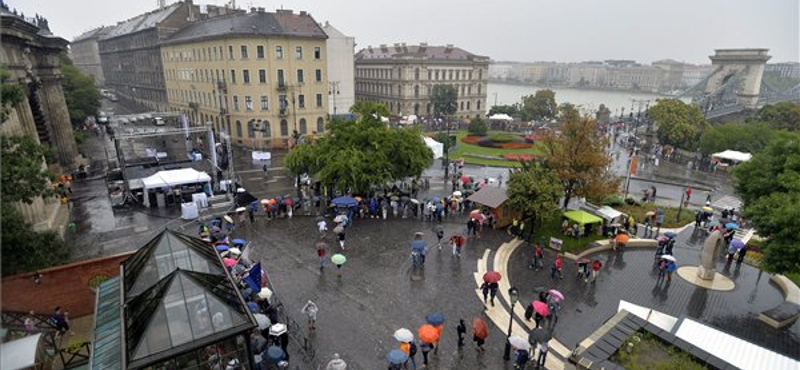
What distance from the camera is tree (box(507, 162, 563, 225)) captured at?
21.0 metres

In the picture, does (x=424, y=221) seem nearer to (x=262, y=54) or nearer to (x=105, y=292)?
(x=105, y=292)

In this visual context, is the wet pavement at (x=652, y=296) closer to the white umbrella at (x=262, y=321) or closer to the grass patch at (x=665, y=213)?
the grass patch at (x=665, y=213)

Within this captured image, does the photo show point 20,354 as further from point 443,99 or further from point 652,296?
point 443,99

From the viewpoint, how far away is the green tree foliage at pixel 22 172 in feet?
44.5

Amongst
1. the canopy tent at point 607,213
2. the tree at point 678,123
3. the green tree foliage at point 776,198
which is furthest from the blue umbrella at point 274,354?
the tree at point 678,123

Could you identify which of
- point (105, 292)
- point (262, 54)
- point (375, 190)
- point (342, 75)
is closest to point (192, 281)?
point (105, 292)

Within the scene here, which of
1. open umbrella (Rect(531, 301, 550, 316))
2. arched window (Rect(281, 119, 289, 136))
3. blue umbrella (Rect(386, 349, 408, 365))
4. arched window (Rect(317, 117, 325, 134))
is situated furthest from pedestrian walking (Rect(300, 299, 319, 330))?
arched window (Rect(317, 117, 325, 134))

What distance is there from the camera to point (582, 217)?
2211 cm

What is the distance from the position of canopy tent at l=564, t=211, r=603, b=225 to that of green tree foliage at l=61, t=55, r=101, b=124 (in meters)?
53.1

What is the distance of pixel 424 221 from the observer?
2497 centimetres

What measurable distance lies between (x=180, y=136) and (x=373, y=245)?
39715mm

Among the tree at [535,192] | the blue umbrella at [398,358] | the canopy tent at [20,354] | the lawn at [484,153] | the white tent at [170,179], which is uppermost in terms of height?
the tree at [535,192]

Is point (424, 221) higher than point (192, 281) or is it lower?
lower

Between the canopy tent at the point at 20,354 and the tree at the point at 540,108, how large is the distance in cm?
7160
